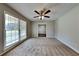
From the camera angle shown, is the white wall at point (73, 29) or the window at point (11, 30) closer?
the white wall at point (73, 29)

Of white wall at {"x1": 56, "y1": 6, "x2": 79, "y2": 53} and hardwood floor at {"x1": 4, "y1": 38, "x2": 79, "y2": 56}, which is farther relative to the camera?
white wall at {"x1": 56, "y1": 6, "x2": 79, "y2": 53}

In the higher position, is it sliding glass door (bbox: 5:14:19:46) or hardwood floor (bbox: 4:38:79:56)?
sliding glass door (bbox: 5:14:19:46)

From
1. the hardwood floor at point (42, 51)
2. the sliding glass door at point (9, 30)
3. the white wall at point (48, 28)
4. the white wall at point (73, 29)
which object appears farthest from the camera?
the white wall at point (48, 28)

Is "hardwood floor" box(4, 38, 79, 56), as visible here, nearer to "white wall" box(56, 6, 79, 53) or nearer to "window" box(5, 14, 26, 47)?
"white wall" box(56, 6, 79, 53)

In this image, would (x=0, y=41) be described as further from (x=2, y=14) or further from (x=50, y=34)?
(x=50, y=34)

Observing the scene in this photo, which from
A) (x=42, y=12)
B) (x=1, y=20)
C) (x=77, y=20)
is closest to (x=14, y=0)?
(x=1, y=20)

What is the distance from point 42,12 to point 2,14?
229cm

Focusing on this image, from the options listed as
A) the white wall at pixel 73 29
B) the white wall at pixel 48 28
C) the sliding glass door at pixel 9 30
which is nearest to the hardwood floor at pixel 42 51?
the white wall at pixel 73 29

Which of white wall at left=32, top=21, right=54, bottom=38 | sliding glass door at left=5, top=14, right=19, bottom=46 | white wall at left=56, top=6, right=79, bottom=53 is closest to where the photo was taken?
white wall at left=56, top=6, right=79, bottom=53

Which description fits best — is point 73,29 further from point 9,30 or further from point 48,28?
point 48,28

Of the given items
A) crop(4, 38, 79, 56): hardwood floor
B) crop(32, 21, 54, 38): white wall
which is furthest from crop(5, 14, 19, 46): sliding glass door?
crop(32, 21, 54, 38): white wall

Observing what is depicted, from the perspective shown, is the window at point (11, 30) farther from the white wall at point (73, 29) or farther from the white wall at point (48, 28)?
the white wall at point (48, 28)

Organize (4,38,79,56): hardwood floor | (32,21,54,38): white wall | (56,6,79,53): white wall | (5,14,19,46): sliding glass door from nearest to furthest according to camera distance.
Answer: (4,38,79,56): hardwood floor
(56,6,79,53): white wall
(5,14,19,46): sliding glass door
(32,21,54,38): white wall

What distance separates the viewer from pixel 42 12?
18.1 feet
